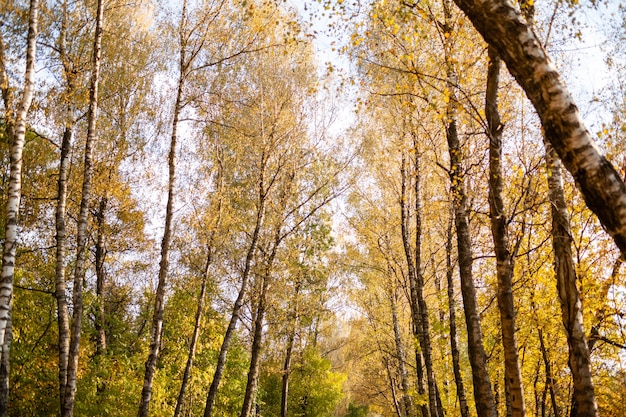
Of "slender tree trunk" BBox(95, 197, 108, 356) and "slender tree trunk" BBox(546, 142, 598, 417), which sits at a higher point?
"slender tree trunk" BBox(95, 197, 108, 356)

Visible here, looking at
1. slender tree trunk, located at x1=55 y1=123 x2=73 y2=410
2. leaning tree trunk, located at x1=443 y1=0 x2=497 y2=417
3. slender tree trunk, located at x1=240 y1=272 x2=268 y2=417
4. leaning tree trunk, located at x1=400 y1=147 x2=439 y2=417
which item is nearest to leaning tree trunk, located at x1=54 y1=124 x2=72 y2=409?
slender tree trunk, located at x1=55 y1=123 x2=73 y2=410

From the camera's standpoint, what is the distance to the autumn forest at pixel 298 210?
5.43 metres

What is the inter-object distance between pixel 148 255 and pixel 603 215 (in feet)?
53.0

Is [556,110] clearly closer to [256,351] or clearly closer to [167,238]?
[167,238]

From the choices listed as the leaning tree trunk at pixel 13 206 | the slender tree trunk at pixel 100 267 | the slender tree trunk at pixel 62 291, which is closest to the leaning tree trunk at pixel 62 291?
the slender tree trunk at pixel 62 291

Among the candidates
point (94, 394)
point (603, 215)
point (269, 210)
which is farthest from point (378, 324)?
point (603, 215)

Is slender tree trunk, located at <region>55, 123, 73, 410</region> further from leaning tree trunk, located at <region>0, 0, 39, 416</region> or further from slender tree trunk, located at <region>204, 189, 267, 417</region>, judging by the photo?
slender tree trunk, located at <region>204, 189, 267, 417</region>

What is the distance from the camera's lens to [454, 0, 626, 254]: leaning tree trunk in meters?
2.66

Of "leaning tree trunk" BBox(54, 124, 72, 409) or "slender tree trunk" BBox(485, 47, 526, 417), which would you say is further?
"leaning tree trunk" BBox(54, 124, 72, 409)

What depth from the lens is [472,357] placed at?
231 inches

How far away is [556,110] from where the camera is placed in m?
2.88

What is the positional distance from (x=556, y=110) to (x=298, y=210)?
12.1 meters

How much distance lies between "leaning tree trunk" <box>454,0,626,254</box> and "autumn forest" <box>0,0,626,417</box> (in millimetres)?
14

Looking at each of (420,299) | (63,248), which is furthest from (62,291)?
(420,299)
